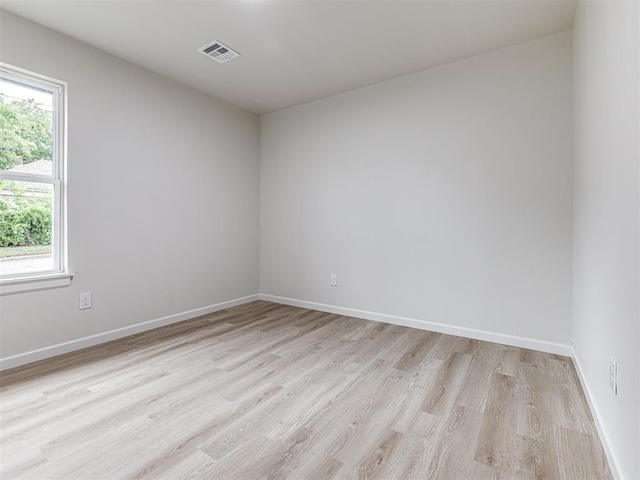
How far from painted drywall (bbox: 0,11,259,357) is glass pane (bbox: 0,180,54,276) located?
6.2 inches

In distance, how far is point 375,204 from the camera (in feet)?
11.2

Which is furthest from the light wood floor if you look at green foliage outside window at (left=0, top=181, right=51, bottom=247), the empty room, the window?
green foliage outside window at (left=0, top=181, right=51, bottom=247)

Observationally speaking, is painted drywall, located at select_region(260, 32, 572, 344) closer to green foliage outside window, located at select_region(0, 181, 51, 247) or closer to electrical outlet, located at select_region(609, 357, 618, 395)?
electrical outlet, located at select_region(609, 357, 618, 395)

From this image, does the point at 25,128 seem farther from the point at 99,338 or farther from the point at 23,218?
the point at 99,338

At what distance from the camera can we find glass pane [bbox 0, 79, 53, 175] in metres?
2.29

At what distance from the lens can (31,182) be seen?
2.39 metres

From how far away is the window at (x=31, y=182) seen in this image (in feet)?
7.54

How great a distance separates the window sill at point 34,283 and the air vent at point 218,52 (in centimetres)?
212

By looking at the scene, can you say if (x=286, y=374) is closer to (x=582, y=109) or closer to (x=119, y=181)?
(x=119, y=181)

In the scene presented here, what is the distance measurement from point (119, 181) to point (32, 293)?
1083mm

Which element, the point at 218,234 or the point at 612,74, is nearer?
the point at 612,74

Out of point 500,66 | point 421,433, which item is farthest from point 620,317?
point 500,66

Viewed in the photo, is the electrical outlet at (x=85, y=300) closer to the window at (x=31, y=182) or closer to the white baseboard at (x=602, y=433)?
the window at (x=31, y=182)

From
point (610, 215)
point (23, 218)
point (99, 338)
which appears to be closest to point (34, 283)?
point (23, 218)
